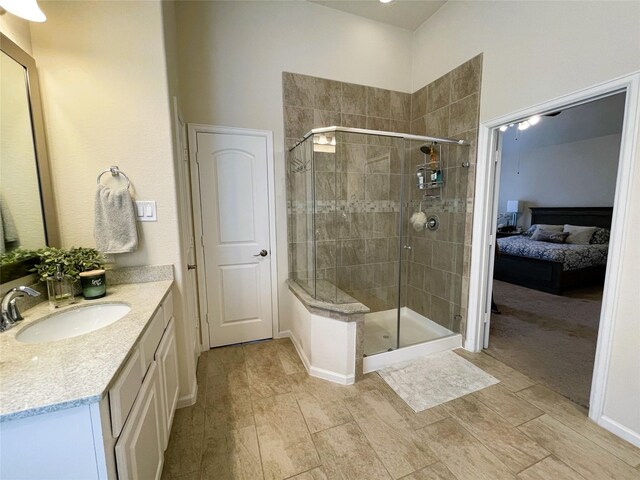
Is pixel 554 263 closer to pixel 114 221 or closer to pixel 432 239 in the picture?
pixel 432 239

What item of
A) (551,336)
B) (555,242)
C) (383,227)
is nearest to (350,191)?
(383,227)

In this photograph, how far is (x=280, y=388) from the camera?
6.70 feet

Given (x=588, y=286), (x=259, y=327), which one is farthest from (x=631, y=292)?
(x=588, y=286)

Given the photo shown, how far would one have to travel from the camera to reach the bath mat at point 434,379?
1927 mm

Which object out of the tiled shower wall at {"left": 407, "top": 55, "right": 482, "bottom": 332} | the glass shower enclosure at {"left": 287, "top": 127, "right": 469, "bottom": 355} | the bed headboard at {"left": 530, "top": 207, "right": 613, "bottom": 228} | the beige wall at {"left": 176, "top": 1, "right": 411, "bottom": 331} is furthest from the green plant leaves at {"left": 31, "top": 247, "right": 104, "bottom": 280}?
the bed headboard at {"left": 530, "top": 207, "right": 613, "bottom": 228}

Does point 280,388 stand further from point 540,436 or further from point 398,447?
point 540,436

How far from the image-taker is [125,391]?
2.91ft

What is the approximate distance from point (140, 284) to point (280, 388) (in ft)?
4.08

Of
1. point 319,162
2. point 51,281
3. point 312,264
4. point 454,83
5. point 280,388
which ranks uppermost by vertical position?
point 454,83

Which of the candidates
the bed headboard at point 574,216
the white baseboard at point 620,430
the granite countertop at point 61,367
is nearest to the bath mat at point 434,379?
the white baseboard at point 620,430

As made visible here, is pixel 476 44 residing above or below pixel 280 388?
above

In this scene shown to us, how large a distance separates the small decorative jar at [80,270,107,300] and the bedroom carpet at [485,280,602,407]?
307 cm

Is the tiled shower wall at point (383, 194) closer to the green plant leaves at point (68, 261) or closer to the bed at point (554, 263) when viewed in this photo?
the green plant leaves at point (68, 261)

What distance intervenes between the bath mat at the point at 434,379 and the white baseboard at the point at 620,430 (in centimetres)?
58
